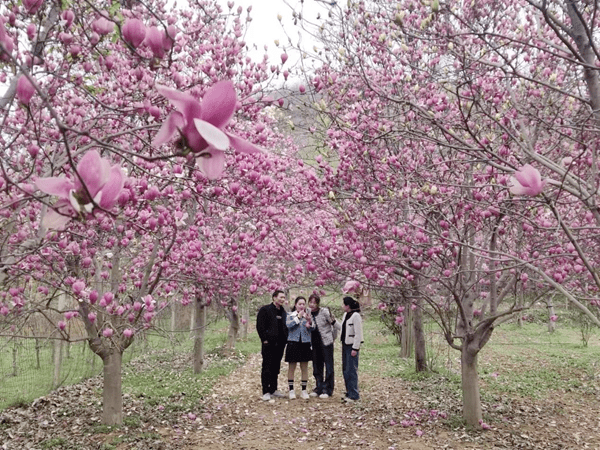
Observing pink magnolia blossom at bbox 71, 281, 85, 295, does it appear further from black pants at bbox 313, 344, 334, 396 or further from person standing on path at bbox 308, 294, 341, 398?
black pants at bbox 313, 344, 334, 396

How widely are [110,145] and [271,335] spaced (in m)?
6.73

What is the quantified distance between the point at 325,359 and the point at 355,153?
142 inches

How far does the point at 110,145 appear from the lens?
1.19 meters

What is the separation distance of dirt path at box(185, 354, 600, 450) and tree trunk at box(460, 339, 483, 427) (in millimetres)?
174

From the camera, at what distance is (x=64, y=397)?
8.11 metres

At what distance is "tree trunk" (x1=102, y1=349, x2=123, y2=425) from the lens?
19.7ft

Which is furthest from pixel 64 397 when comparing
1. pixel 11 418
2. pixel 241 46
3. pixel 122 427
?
pixel 241 46

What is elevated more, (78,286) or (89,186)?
(89,186)

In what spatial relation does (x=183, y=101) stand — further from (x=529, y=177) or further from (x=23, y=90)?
(x=529, y=177)

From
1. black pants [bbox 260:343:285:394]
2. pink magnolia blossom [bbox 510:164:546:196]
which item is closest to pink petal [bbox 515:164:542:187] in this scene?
pink magnolia blossom [bbox 510:164:546:196]

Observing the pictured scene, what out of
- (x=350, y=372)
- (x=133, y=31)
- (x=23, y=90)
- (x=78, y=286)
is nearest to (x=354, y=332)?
(x=350, y=372)

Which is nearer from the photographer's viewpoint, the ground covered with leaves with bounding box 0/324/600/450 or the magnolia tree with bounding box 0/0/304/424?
the magnolia tree with bounding box 0/0/304/424

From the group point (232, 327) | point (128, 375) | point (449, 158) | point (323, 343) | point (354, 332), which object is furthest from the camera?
point (232, 327)

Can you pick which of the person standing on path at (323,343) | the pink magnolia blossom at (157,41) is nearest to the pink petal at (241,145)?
the pink magnolia blossom at (157,41)
